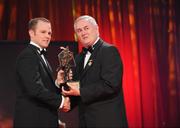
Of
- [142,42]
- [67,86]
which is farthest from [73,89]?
[142,42]

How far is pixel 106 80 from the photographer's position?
8.28 feet

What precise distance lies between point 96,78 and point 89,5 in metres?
2.22

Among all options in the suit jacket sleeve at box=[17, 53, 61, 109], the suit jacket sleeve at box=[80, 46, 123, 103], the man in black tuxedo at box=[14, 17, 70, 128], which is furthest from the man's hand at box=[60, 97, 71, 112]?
the suit jacket sleeve at box=[80, 46, 123, 103]

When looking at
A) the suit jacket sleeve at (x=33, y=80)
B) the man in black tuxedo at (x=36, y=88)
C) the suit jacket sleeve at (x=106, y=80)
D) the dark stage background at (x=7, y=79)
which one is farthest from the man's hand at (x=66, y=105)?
the dark stage background at (x=7, y=79)

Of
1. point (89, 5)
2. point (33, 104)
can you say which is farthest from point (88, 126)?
point (89, 5)

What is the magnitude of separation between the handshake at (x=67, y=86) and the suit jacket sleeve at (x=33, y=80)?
0.31 ft

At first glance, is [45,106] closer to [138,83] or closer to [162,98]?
[138,83]

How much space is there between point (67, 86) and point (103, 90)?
0.32 meters

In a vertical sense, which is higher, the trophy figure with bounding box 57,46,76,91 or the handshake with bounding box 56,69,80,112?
the trophy figure with bounding box 57,46,76,91

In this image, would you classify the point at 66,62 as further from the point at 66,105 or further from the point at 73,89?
the point at 66,105

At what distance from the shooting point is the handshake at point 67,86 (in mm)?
2629

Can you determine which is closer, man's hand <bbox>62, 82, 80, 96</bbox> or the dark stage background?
man's hand <bbox>62, 82, 80, 96</bbox>

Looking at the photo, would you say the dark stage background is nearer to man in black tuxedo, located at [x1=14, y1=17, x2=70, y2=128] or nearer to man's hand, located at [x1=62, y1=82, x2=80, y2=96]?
man in black tuxedo, located at [x1=14, y1=17, x2=70, y2=128]

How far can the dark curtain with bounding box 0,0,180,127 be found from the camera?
455 centimetres
